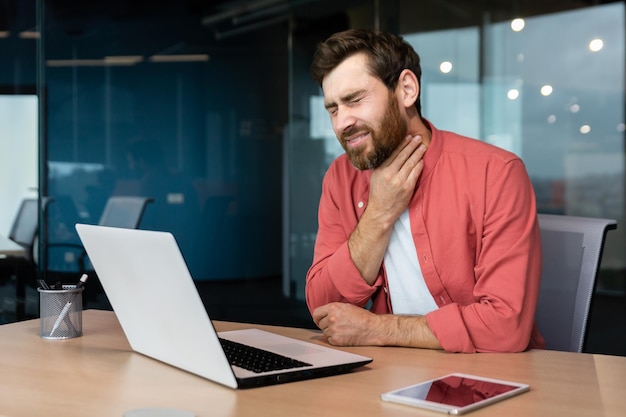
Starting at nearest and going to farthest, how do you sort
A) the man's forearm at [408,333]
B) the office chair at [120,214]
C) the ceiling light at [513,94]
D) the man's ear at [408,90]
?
the man's forearm at [408,333], the man's ear at [408,90], the office chair at [120,214], the ceiling light at [513,94]

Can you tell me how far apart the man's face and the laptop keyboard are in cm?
A: 62

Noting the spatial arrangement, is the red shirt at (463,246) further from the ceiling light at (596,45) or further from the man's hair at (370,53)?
the ceiling light at (596,45)

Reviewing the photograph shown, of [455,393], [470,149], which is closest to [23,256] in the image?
[470,149]

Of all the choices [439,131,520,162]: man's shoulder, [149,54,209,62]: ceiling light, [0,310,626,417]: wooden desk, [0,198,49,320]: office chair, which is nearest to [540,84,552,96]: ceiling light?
[149,54,209,62]: ceiling light

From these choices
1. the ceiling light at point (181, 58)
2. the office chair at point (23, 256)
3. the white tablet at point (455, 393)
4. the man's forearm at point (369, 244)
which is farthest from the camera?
the ceiling light at point (181, 58)

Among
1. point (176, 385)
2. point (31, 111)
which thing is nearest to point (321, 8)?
point (31, 111)

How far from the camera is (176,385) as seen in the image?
147 cm

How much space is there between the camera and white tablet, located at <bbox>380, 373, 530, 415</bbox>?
4.29 feet

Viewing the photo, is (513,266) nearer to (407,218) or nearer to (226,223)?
(407,218)

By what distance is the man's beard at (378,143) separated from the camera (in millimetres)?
2080

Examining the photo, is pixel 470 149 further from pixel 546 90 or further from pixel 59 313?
pixel 546 90

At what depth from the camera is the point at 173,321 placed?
59.1 inches

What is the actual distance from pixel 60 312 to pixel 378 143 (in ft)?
2.81

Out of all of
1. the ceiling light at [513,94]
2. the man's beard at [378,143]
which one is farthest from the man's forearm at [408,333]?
the ceiling light at [513,94]
